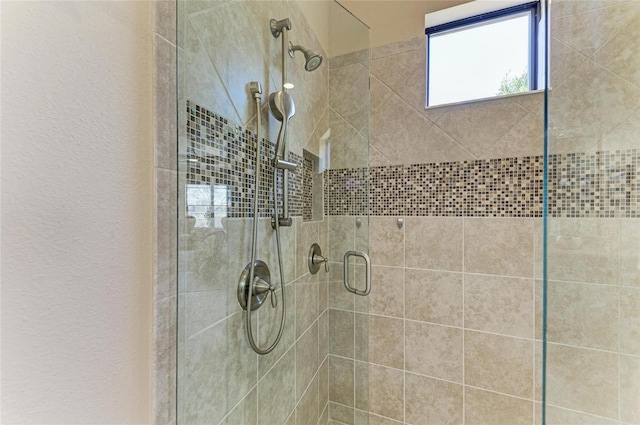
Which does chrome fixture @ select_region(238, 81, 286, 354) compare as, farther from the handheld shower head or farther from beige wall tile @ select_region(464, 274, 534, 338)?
beige wall tile @ select_region(464, 274, 534, 338)

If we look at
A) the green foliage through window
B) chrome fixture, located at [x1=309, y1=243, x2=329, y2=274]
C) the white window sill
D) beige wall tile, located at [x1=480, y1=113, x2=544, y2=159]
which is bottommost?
chrome fixture, located at [x1=309, y1=243, x2=329, y2=274]

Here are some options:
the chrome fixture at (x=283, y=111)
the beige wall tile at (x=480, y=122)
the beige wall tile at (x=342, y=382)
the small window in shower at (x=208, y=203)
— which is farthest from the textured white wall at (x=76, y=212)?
the beige wall tile at (x=480, y=122)

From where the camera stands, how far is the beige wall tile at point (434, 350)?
1475 millimetres

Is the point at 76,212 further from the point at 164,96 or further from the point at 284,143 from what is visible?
the point at 284,143

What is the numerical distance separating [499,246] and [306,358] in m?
1.16

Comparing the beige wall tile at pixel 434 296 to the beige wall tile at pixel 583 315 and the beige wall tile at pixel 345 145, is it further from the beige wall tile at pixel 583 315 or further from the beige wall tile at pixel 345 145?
the beige wall tile at pixel 345 145

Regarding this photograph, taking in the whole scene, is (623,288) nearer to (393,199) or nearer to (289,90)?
(393,199)

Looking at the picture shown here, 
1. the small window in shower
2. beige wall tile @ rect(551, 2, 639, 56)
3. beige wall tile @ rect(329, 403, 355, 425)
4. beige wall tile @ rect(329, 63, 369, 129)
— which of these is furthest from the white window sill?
beige wall tile @ rect(329, 403, 355, 425)

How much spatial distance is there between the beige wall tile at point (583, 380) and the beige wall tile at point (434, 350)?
1.57 feet

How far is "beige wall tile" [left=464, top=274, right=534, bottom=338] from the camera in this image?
1.36m

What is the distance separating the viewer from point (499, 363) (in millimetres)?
1397

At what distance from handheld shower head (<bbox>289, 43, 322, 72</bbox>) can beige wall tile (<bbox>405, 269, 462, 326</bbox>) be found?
4.02 ft

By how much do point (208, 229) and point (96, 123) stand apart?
354 millimetres

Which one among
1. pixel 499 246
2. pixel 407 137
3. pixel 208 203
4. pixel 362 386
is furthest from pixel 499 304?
pixel 208 203
